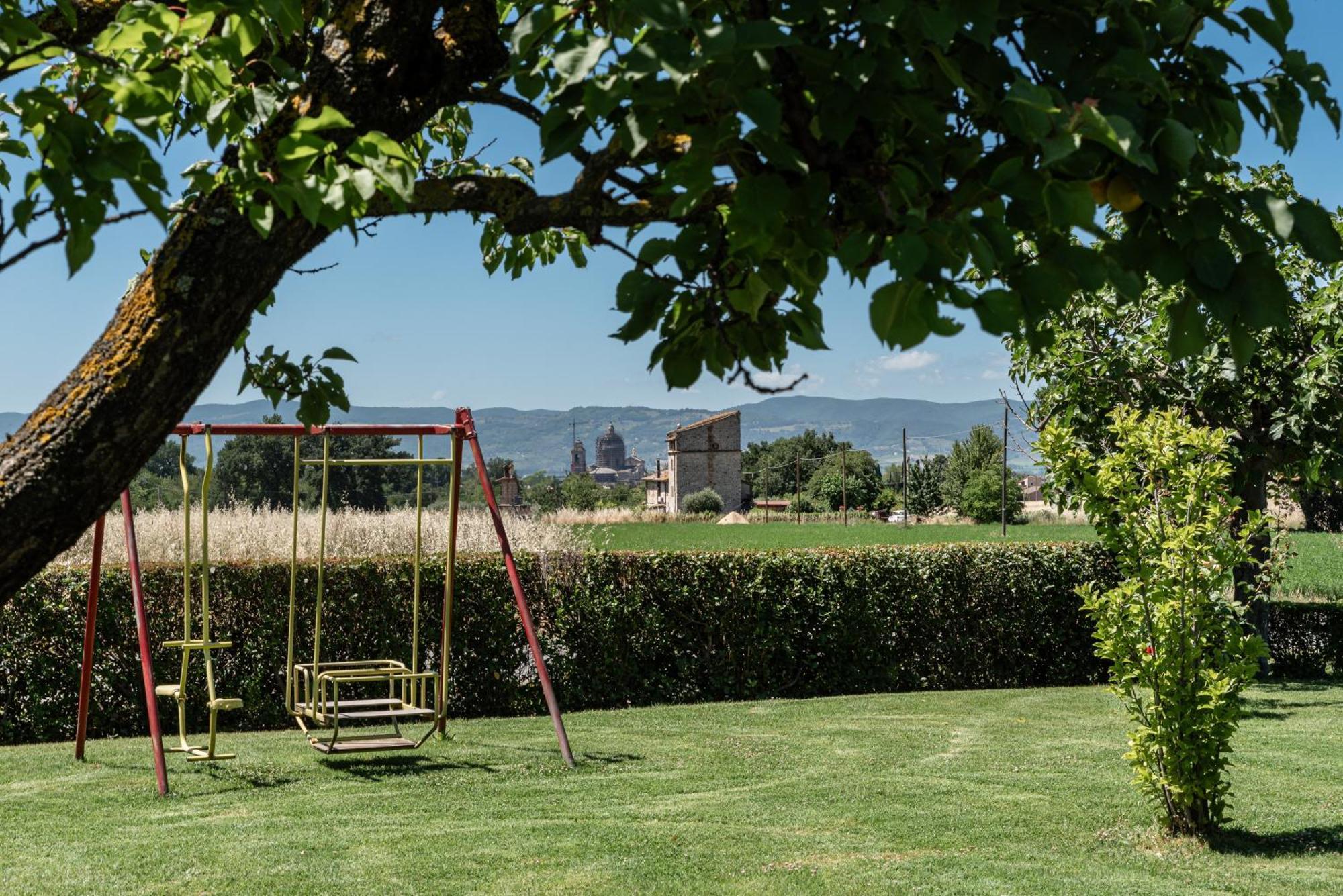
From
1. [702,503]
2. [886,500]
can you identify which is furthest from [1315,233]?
[886,500]

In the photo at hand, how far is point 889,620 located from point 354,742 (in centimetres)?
567

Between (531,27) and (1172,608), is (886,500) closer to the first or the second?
(1172,608)

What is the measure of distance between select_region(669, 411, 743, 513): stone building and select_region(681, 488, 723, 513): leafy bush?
4.63 meters

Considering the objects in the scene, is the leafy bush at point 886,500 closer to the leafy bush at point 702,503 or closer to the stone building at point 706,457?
the stone building at point 706,457

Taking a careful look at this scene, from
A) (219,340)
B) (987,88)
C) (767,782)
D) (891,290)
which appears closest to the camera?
(891,290)

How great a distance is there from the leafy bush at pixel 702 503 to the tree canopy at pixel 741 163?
246 feet

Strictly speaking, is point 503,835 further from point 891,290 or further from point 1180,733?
point 891,290

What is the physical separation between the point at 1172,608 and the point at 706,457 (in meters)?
79.8

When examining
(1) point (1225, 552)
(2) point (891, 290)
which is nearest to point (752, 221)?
(2) point (891, 290)

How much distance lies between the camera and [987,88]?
1789mm

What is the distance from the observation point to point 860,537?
48438mm

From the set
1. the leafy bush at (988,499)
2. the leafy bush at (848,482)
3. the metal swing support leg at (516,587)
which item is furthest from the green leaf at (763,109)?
the leafy bush at (848,482)

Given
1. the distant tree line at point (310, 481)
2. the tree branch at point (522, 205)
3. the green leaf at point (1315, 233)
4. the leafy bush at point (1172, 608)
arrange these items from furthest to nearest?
the distant tree line at point (310, 481)
the leafy bush at point (1172, 608)
the tree branch at point (522, 205)
the green leaf at point (1315, 233)

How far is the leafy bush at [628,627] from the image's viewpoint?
388 inches
